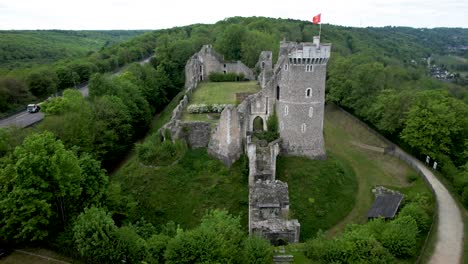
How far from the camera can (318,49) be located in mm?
33875

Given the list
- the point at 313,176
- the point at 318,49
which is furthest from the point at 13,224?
the point at 318,49

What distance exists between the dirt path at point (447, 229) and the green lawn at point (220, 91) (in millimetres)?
24837

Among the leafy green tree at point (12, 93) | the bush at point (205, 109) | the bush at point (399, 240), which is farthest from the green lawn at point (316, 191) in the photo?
the leafy green tree at point (12, 93)

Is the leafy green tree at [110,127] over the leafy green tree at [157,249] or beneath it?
over

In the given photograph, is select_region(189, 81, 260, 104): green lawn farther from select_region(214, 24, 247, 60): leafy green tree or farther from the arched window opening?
select_region(214, 24, 247, 60): leafy green tree

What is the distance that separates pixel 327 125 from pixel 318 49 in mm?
26381

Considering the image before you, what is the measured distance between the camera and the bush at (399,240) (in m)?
24.4

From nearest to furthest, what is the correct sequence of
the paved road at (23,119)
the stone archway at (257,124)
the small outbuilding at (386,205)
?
the small outbuilding at (386,205) → the stone archway at (257,124) → the paved road at (23,119)

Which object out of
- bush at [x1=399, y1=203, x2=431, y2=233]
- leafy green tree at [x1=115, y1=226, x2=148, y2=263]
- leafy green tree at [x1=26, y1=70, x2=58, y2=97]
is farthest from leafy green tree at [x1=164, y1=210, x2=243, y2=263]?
leafy green tree at [x1=26, y1=70, x2=58, y2=97]

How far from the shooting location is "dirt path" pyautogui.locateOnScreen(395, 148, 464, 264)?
1019 inches

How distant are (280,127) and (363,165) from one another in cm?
1337

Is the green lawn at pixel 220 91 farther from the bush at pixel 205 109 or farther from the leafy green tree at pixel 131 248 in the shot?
the leafy green tree at pixel 131 248

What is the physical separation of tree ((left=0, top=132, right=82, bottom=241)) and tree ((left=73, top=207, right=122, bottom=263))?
289 cm

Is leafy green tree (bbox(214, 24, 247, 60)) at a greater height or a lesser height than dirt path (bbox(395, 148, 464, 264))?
greater
